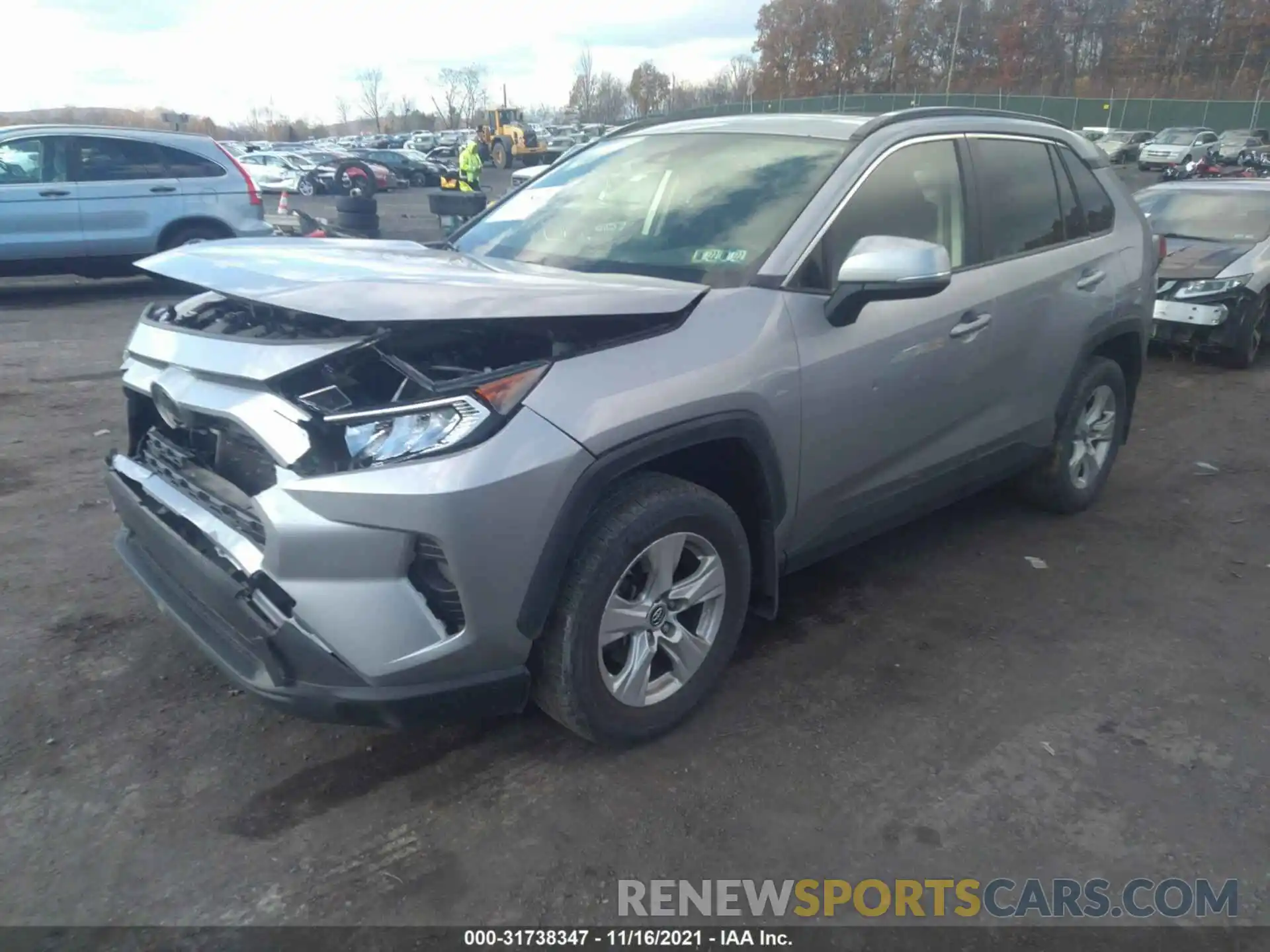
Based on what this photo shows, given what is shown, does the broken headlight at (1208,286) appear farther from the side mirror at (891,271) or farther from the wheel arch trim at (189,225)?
the wheel arch trim at (189,225)

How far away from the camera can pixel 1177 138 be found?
37312 millimetres


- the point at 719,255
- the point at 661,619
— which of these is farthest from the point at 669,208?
the point at 661,619

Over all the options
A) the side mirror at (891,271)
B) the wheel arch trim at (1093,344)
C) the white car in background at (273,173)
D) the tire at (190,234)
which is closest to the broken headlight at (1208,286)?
the wheel arch trim at (1093,344)

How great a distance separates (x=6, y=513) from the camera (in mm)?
4664

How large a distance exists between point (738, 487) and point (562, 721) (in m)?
0.94

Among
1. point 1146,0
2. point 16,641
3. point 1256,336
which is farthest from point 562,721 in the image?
point 1146,0

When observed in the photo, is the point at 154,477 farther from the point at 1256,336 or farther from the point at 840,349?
the point at 1256,336

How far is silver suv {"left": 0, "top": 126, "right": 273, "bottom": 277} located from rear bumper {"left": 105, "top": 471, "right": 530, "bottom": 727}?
8391 mm

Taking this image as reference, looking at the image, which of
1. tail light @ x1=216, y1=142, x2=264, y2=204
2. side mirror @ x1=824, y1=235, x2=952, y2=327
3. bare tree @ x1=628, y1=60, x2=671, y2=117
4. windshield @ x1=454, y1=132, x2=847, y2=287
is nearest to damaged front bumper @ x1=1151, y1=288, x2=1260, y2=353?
windshield @ x1=454, y1=132, x2=847, y2=287

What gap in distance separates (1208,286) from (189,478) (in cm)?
843

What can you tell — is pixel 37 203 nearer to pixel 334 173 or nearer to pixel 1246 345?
pixel 1246 345

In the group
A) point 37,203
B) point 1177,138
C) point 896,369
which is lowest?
point 896,369

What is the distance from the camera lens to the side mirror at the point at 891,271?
2.92 meters

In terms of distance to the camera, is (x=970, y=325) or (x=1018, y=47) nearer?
(x=970, y=325)
